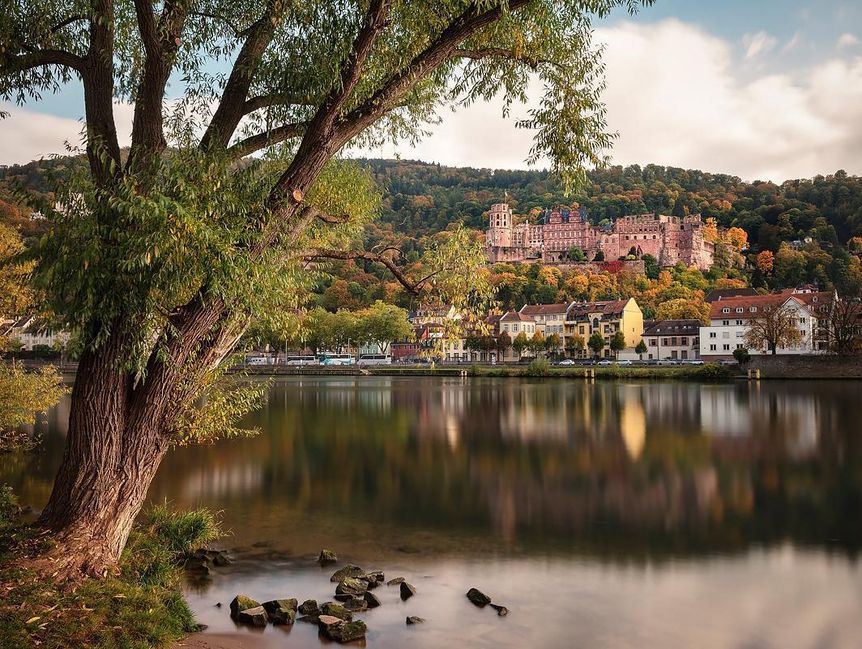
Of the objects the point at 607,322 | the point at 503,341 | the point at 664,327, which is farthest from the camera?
the point at 607,322

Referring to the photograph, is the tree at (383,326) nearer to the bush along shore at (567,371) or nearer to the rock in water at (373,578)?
the bush along shore at (567,371)

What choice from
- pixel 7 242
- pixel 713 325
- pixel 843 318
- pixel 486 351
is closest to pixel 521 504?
pixel 7 242

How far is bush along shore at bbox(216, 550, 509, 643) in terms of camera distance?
325 inches

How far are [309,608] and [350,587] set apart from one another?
0.88 metres

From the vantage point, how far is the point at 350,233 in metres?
11.3

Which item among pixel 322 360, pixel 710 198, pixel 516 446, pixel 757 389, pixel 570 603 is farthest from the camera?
pixel 710 198

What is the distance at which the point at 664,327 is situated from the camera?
95250 millimetres

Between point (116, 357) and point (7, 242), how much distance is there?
688 inches

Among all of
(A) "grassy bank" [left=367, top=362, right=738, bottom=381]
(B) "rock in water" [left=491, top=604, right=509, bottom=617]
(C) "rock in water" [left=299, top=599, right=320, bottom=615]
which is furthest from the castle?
(C) "rock in water" [left=299, top=599, right=320, bottom=615]

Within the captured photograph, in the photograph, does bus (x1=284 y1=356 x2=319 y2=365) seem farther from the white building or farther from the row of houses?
the white building

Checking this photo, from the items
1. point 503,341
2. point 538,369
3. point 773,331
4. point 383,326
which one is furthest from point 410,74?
point 503,341

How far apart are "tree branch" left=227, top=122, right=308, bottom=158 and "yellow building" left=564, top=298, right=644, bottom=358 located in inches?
3618

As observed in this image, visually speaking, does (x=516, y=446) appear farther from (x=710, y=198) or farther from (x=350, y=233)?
(x=710, y=198)

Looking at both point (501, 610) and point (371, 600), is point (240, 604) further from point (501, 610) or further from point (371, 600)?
point (501, 610)
